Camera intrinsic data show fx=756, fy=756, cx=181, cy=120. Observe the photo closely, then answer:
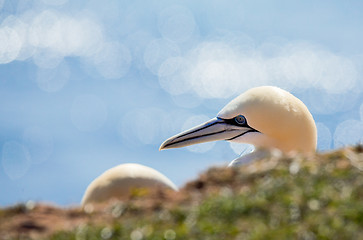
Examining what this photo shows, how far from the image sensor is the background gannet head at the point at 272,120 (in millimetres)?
12352

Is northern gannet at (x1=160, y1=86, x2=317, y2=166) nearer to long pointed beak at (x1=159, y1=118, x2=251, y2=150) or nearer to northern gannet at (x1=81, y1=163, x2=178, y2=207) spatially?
long pointed beak at (x1=159, y1=118, x2=251, y2=150)

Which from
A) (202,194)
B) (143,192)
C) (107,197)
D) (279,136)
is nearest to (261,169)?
(202,194)

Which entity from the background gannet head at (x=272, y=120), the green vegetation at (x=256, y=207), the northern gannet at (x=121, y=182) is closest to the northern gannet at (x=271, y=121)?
the background gannet head at (x=272, y=120)

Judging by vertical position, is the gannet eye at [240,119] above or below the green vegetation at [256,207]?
above

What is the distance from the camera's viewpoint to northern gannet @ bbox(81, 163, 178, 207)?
970cm

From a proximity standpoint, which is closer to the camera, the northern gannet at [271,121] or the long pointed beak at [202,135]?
the northern gannet at [271,121]

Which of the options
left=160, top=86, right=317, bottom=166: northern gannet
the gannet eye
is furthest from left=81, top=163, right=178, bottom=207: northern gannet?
the gannet eye

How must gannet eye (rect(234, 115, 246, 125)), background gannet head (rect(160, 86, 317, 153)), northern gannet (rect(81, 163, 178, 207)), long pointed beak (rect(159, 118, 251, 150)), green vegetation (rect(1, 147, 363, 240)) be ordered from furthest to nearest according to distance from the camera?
long pointed beak (rect(159, 118, 251, 150)) < gannet eye (rect(234, 115, 246, 125)) < background gannet head (rect(160, 86, 317, 153)) < northern gannet (rect(81, 163, 178, 207)) < green vegetation (rect(1, 147, 363, 240))

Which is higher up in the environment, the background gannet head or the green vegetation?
the background gannet head

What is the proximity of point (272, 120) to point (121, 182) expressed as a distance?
365 centimetres

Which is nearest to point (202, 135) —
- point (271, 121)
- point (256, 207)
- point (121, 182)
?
point (271, 121)

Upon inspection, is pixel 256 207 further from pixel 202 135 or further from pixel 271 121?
pixel 202 135

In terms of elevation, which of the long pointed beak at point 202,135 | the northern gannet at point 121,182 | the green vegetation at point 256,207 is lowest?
the green vegetation at point 256,207

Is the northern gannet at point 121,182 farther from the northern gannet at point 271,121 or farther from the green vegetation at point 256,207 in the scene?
the northern gannet at point 271,121
